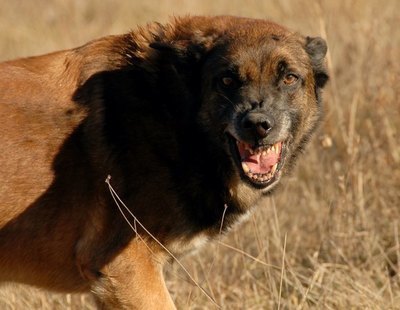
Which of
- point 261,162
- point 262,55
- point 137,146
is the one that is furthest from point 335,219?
point 137,146

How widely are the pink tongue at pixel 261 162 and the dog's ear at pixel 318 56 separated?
60cm

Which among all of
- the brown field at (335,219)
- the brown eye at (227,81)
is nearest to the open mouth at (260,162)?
the brown eye at (227,81)

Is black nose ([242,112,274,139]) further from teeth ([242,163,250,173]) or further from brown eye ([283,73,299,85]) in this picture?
brown eye ([283,73,299,85])

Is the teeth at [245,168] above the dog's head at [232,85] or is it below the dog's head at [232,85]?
below

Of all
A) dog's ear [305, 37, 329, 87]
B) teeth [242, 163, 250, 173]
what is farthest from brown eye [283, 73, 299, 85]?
teeth [242, 163, 250, 173]

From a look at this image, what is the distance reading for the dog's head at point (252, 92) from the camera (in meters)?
4.92

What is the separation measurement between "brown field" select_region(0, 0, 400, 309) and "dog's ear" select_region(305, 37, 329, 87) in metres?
0.90

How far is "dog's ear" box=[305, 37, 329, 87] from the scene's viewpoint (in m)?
5.36

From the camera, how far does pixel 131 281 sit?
4887 millimetres

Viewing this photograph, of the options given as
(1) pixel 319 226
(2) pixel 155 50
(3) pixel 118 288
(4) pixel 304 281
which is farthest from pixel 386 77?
(3) pixel 118 288

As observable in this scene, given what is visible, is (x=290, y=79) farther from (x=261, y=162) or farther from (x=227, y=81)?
(x=261, y=162)

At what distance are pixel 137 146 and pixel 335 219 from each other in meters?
2.19

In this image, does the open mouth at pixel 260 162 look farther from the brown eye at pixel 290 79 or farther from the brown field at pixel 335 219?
the brown field at pixel 335 219

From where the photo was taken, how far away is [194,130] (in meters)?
5.10
